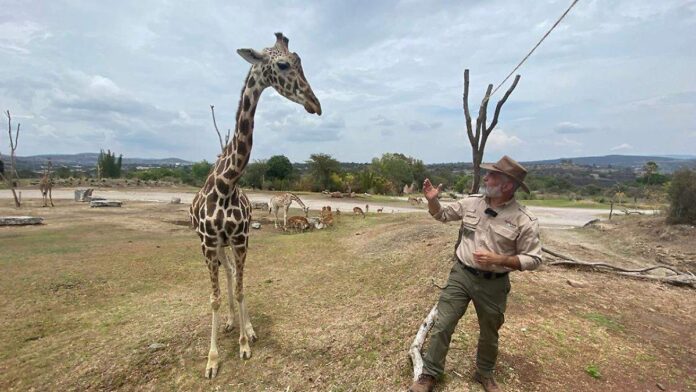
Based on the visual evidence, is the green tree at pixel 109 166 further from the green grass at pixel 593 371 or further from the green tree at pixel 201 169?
the green grass at pixel 593 371

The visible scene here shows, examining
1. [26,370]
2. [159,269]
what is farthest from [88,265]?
[26,370]

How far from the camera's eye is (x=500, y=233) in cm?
361

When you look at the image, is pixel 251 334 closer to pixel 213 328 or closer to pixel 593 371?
pixel 213 328

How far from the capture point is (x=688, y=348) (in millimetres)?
5234

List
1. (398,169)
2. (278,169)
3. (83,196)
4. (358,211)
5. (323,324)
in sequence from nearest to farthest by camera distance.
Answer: (323,324) < (358,211) < (83,196) < (278,169) < (398,169)

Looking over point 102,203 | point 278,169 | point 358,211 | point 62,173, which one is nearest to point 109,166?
point 62,173

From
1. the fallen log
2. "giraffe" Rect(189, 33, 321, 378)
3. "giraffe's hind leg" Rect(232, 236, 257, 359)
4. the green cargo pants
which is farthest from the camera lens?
the fallen log

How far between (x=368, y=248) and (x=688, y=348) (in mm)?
8052

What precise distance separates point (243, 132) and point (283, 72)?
95 cm

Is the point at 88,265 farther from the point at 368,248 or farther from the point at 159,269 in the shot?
the point at 368,248

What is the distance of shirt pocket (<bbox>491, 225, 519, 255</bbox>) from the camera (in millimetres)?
3568

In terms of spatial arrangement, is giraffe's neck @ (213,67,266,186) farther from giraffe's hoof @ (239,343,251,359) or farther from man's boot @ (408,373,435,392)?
man's boot @ (408,373,435,392)

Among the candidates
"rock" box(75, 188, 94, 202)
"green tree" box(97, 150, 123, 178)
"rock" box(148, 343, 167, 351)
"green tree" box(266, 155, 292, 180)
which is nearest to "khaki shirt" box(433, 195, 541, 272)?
"rock" box(148, 343, 167, 351)

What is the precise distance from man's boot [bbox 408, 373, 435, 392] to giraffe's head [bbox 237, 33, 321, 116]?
3200mm
